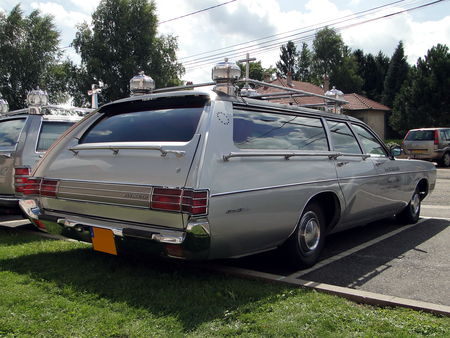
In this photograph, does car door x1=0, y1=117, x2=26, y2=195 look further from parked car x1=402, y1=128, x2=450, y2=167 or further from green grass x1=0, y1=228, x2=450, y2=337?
parked car x1=402, y1=128, x2=450, y2=167

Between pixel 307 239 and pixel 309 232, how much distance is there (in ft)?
0.24

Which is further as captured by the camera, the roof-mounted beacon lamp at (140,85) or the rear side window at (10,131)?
the rear side window at (10,131)

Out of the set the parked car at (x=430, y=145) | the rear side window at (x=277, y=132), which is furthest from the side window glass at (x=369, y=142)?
the parked car at (x=430, y=145)

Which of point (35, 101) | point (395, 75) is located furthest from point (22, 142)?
point (395, 75)

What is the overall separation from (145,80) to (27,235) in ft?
8.45

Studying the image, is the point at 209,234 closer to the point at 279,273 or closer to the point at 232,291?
the point at 232,291

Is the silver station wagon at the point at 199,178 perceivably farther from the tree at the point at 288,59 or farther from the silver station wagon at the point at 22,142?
the tree at the point at 288,59

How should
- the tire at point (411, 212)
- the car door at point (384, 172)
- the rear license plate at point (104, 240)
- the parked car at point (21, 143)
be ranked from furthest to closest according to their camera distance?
1. the tire at point (411, 212)
2. the parked car at point (21, 143)
3. the car door at point (384, 172)
4. the rear license plate at point (104, 240)

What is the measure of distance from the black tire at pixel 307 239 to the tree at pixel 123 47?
111 feet

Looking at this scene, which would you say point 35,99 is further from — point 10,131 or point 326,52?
point 326,52

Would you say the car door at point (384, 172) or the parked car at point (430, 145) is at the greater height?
the parked car at point (430, 145)

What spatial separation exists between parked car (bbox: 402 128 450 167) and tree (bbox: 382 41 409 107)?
114 feet

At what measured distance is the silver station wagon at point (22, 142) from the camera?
5598 mm

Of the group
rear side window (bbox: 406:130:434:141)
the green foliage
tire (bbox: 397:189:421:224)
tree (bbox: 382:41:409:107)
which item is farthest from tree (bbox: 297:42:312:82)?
tire (bbox: 397:189:421:224)
